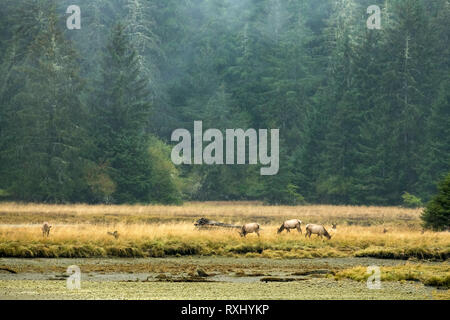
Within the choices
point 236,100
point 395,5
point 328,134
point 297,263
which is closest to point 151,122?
point 236,100

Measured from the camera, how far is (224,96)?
88938 millimetres

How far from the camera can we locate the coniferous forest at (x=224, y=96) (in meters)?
73.1

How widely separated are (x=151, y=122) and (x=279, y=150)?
14176mm

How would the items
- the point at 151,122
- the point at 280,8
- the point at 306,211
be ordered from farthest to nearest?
the point at 280,8
the point at 151,122
the point at 306,211

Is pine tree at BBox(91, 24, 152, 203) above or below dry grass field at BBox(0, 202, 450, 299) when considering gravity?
above

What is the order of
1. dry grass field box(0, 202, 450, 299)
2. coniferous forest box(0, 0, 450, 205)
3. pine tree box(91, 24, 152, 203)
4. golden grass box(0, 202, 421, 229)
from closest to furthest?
dry grass field box(0, 202, 450, 299)
golden grass box(0, 202, 421, 229)
coniferous forest box(0, 0, 450, 205)
pine tree box(91, 24, 152, 203)

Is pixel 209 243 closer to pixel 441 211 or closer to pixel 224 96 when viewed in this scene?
pixel 441 211

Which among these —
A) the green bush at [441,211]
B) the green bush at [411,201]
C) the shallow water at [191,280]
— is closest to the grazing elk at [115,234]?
the shallow water at [191,280]

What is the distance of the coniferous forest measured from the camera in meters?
73.1

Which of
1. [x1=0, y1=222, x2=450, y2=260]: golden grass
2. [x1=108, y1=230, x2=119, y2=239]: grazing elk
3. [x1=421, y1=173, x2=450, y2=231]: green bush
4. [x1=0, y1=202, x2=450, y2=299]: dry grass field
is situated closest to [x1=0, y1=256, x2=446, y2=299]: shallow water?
[x1=0, y1=202, x2=450, y2=299]: dry grass field

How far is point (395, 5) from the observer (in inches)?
3332

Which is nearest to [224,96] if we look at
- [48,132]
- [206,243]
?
[48,132]

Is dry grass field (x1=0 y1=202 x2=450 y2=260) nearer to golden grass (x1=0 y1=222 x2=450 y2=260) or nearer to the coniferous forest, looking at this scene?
golden grass (x1=0 y1=222 x2=450 y2=260)

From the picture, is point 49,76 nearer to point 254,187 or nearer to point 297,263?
point 254,187
